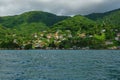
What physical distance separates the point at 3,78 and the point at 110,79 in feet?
57.2

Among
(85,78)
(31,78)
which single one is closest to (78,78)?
(85,78)

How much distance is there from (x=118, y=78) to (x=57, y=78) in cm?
994

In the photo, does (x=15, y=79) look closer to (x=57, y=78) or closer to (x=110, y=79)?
(x=57, y=78)

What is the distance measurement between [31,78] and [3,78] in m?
4.62

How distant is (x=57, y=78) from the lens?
4984 cm

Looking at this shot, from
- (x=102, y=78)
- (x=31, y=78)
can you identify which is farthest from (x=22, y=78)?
(x=102, y=78)

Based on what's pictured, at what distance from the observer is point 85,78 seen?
4988 cm

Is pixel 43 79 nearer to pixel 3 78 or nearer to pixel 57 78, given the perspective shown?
pixel 57 78

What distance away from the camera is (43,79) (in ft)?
160

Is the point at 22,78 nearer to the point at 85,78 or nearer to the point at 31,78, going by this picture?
the point at 31,78

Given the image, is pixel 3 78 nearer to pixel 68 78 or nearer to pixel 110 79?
pixel 68 78

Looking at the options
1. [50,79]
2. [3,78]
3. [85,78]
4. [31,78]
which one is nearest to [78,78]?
[85,78]

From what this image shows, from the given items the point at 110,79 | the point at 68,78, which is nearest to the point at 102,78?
the point at 110,79

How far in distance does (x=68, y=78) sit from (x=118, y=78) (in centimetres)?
814
